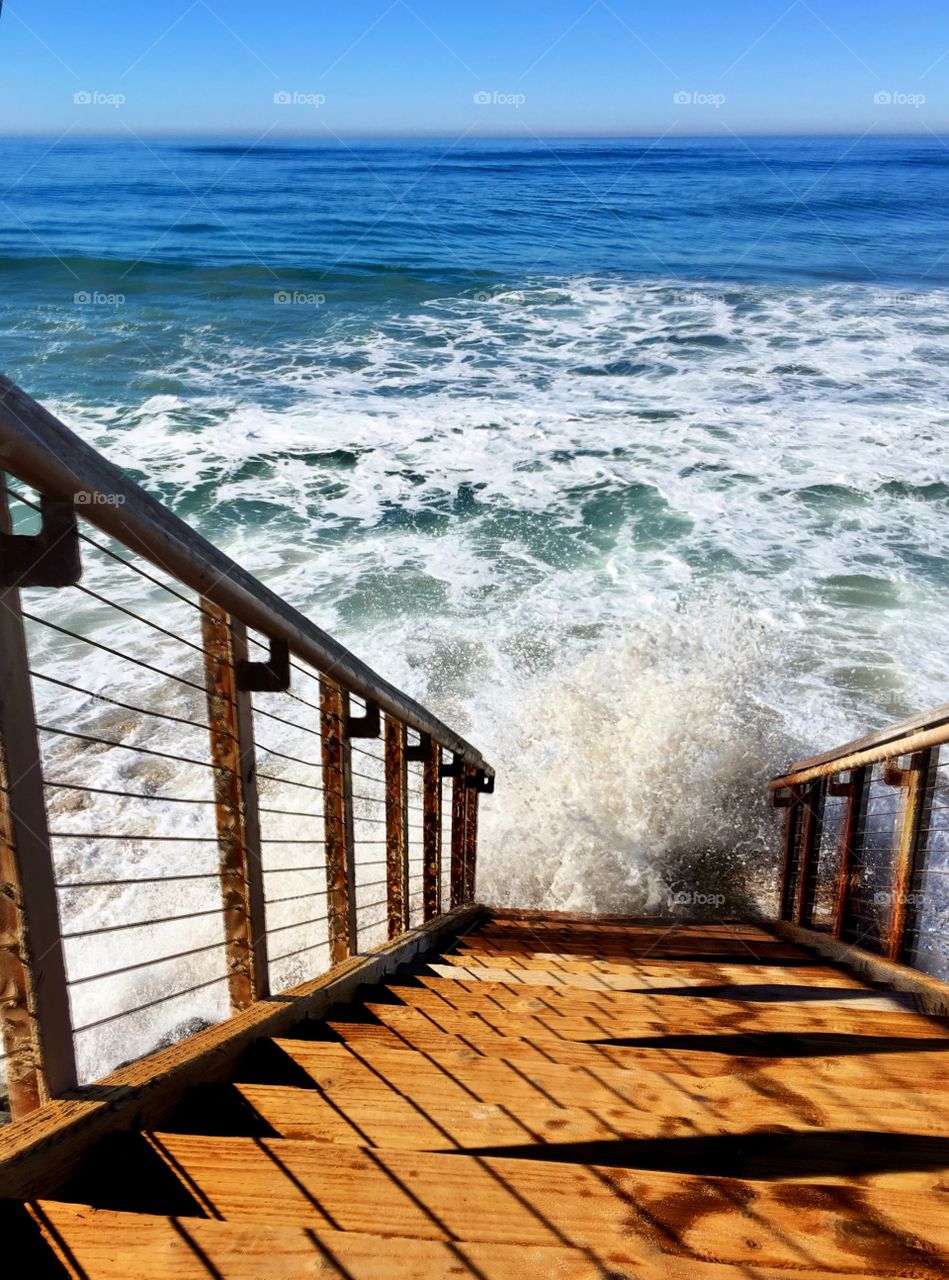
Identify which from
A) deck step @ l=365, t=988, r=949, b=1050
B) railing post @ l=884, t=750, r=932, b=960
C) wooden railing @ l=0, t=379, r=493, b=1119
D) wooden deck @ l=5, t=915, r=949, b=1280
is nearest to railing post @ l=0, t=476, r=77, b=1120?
wooden railing @ l=0, t=379, r=493, b=1119

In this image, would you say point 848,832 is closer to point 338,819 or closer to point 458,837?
point 458,837

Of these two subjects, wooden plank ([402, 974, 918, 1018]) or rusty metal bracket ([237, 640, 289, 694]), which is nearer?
rusty metal bracket ([237, 640, 289, 694])

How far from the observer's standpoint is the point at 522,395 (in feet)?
55.9

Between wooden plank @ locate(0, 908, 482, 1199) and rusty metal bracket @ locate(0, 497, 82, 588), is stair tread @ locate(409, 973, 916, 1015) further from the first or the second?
rusty metal bracket @ locate(0, 497, 82, 588)

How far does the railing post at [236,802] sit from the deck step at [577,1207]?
0.77 m

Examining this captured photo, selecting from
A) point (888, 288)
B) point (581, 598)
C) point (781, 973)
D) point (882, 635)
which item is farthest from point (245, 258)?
point (781, 973)

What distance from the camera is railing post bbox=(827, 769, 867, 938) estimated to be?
3.99m

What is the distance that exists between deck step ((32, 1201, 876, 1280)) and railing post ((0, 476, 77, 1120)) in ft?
0.94

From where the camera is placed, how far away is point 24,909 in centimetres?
135

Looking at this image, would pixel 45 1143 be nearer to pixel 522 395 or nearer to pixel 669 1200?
pixel 669 1200

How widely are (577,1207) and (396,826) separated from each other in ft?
7.92

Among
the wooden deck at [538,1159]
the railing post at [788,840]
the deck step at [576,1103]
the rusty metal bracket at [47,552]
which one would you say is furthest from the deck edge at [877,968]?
the rusty metal bracket at [47,552]

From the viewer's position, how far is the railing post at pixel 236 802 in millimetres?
1931

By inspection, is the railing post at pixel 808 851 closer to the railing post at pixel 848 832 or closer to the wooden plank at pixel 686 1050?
the railing post at pixel 848 832
